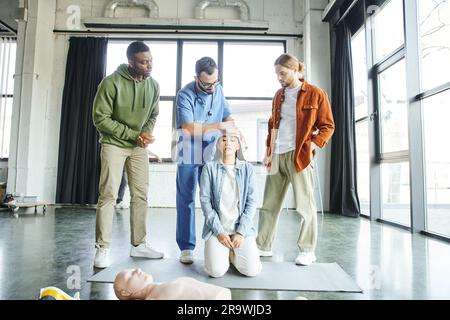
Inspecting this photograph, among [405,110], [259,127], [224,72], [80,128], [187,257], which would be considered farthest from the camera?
[224,72]

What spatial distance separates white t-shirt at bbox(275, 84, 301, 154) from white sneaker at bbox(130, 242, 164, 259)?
1.05 metres

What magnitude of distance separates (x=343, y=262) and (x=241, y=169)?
36.7 inches

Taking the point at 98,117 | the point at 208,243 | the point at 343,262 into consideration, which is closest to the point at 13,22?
the point at 98,117

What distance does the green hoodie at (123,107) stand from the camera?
75.1 inches

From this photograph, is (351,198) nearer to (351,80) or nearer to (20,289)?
(351,80)

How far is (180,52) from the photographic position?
224 inches

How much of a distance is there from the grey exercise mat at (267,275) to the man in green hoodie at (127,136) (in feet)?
0.57

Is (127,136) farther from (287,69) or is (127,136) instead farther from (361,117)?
(361,117)

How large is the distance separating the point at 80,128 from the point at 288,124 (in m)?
4.58

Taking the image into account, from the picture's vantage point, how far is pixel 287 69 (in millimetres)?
2002

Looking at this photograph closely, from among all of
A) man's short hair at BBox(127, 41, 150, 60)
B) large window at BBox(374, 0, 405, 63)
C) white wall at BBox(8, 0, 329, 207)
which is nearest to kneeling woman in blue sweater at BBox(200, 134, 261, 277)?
man's short hair at BBox(127, 41, 150, 60)

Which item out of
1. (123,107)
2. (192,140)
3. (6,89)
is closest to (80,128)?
(6,89)

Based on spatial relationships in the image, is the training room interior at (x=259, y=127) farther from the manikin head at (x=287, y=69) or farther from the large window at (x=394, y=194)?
the manikin head at (x=287, y=69)

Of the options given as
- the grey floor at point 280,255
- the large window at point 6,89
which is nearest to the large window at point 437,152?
the grey floor at point 280,255
